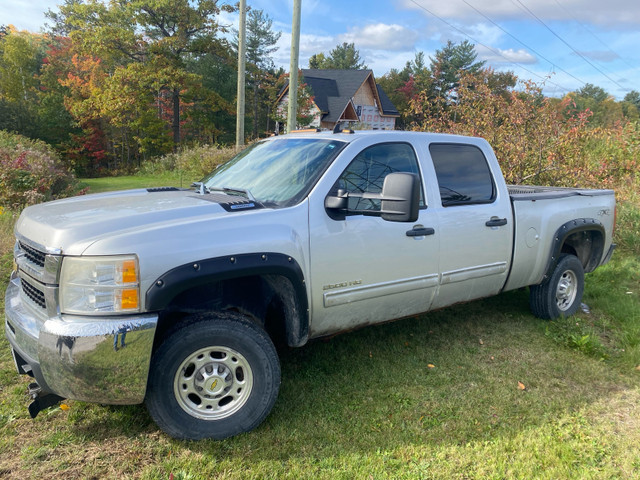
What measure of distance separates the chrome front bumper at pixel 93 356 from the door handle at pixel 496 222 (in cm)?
296

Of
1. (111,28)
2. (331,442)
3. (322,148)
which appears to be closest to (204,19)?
(111,28)

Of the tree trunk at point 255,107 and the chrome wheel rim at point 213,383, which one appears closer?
the chrome wheel rim at point 213,383

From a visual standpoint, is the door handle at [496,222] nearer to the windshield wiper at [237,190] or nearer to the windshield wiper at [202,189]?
the windshield wiper at [237,190]

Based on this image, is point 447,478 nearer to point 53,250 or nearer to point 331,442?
point 331,442

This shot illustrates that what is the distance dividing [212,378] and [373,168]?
193 cm

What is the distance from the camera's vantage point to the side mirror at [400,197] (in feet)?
9.52

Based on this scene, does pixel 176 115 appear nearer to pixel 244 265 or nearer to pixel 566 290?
pixel 566 290

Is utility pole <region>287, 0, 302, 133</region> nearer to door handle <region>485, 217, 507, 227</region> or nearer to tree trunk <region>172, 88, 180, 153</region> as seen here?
door handle <region>485, 217, 507, 227</region>

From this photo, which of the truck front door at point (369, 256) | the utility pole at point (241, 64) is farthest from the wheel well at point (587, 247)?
the utility pole at point (241, 64)

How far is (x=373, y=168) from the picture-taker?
3.60 m

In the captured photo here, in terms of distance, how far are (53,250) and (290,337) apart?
1.57 m

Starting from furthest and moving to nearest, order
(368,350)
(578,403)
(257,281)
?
1. (368,350)
2. (578,403)
3. (257,281)

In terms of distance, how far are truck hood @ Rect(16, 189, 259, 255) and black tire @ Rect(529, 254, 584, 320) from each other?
3.55 m

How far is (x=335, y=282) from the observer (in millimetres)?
3227
